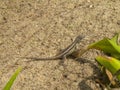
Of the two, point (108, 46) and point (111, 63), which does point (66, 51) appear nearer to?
point (108, 46)

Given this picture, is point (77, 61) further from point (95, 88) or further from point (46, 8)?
point (46, 8)

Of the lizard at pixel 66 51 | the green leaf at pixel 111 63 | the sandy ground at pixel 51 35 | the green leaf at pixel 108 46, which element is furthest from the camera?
the lizard at pixel 66 51

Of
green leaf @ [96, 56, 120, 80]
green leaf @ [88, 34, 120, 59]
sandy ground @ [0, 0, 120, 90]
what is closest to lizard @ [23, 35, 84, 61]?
→ sandy ground @ [0, 0, 120, 90]

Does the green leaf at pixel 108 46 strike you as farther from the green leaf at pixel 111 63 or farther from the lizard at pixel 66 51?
the lizard at pixel 66 51

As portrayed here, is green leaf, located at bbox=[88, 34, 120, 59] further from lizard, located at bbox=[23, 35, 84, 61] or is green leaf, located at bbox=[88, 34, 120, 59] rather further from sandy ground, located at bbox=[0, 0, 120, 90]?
lizard, located at bbox=[23, 35, 84, 61]

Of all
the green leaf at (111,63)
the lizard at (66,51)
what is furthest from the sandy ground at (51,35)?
the green leaf at (111,63)

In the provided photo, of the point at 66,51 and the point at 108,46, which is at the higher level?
the point at 108,46

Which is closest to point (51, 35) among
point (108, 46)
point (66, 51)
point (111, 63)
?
point (66, 51)

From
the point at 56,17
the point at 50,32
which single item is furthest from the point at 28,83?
the point at 56,17
